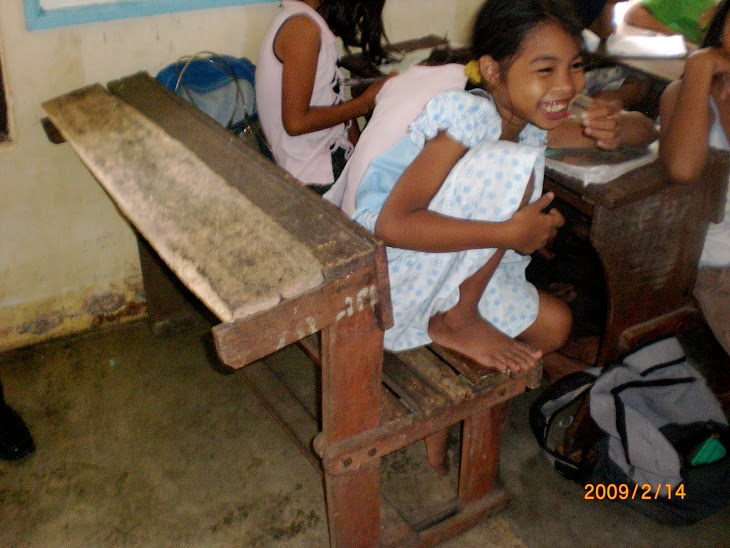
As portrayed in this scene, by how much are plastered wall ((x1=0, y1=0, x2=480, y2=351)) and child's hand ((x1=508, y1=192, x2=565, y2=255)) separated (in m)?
1.45

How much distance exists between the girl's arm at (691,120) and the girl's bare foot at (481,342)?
0.65 metres

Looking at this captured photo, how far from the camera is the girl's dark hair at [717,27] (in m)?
2.07

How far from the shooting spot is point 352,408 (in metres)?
1.63

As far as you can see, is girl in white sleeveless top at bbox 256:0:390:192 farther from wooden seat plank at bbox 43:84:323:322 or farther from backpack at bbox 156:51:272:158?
wooden seat plank at bbox 43:84:323:322

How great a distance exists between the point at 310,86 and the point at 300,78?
1.7 inches

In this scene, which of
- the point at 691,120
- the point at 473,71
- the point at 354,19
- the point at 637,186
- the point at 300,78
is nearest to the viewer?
the point at 473,71

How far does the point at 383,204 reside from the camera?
1707 millimetres

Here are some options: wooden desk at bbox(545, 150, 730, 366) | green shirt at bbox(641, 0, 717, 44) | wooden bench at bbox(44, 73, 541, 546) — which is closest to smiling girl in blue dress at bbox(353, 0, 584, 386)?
wooden bench at bbox(44, 73, 541, 546)

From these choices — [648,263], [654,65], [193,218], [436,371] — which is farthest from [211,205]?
[654,65]

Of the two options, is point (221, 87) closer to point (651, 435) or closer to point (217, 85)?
point (217, 85)

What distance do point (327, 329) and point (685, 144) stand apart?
115 cm

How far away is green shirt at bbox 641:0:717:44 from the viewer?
2.90m

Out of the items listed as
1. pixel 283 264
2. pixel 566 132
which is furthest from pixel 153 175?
pixel 566 132

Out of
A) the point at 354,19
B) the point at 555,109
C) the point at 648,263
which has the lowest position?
the point at 648,263
